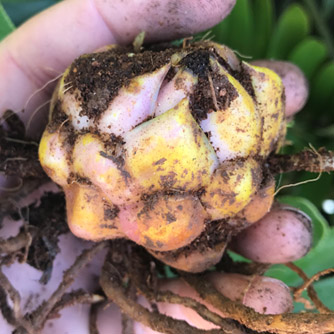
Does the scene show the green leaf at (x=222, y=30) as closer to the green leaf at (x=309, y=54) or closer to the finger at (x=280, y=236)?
the green leaf at (x=309, y=54)

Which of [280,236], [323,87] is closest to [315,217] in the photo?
[280,236]

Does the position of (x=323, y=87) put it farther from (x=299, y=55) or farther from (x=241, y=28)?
(x=241, y=28)

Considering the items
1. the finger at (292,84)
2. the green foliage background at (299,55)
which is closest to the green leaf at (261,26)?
the green foliage background at (299,55)

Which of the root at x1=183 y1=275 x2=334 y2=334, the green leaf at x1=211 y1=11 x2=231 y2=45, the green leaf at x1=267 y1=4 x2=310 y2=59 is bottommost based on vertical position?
the root at x1=183 y1=275 x2=334 y2=334

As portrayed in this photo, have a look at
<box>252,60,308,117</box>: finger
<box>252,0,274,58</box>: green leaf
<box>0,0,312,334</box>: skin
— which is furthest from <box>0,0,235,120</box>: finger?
<box>252,0,274,58</box>: green leaf

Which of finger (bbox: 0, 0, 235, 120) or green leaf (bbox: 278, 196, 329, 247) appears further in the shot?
green leaf (bbox: 278, 196, 329, 247)

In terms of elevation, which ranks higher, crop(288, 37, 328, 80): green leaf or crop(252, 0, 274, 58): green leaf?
crop(252, 0, 274, 58): green leaf

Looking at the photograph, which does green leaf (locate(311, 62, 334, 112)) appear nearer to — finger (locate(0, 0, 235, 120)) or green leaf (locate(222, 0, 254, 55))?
green leaf (locate(222, 0, 254, 55))
